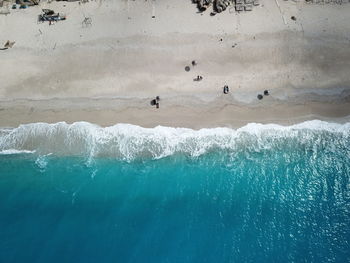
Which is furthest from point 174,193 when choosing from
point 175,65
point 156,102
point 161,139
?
point 175,65

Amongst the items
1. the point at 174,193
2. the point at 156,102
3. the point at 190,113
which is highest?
the point at 156,102

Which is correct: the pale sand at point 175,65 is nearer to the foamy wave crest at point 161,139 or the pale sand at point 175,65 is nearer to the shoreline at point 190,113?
the shoreline at point 190,113

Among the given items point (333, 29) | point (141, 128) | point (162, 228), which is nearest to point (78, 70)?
point (141, 128)

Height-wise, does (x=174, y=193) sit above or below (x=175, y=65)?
below

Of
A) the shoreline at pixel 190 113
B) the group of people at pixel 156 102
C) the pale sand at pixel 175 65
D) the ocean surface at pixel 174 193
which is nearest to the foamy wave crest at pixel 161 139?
the ocean surface at pixel 174 193

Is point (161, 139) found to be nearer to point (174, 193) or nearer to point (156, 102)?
point (156, 102)

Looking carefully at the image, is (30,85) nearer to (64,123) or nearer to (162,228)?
(64,123)
